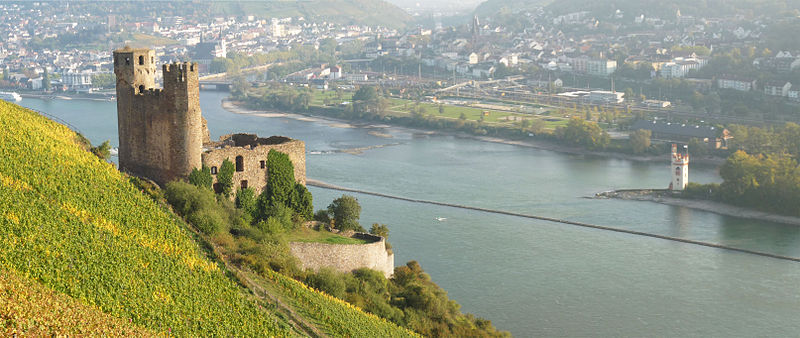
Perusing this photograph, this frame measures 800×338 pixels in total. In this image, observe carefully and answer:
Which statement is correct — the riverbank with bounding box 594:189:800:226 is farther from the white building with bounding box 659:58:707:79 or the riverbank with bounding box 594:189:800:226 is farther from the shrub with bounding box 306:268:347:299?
the white building with bounding box 659:58:707:79

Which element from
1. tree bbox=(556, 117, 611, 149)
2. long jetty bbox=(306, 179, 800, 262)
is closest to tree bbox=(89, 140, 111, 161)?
long jetty bbox=(306, 179, 800, 262)

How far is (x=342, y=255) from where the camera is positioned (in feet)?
37.0

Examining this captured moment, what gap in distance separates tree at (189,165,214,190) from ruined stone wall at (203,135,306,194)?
0.35ft

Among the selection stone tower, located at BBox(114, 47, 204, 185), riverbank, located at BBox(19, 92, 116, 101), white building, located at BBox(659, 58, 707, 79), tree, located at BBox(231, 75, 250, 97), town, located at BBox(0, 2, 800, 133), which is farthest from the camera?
tree, located at BBox(231, 75, 250, 97)

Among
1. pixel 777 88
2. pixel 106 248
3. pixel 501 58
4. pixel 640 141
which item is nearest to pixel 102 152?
pixel 106 248

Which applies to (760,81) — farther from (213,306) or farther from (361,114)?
(213,306)

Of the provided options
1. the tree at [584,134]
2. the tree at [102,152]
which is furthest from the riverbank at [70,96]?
the tree at [102,152]

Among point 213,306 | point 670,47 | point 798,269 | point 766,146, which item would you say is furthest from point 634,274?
point 670,47

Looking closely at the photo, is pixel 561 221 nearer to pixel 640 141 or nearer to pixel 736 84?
pixel 640 141

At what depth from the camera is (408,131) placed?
34.0 meters

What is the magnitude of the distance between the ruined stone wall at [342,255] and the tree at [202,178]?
3.79 feet

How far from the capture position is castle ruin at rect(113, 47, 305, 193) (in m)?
10.9

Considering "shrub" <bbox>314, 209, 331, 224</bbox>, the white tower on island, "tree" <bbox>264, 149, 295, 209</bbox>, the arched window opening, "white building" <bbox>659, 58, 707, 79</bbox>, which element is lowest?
the white tower on island

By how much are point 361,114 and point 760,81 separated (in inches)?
565
